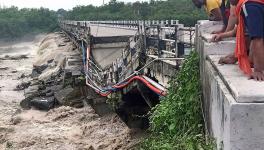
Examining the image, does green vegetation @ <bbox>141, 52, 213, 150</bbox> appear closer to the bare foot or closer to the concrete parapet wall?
the concrete parapet wall

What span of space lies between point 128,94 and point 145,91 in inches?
82.4

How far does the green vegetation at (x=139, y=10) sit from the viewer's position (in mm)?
40713

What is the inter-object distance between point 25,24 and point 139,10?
46192 millimetres

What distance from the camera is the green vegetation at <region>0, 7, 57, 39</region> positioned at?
93375 millimetres

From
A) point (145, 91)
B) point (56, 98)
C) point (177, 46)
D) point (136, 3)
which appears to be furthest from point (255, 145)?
point (136, 3)

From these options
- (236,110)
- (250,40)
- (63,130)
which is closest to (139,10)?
(63,130)

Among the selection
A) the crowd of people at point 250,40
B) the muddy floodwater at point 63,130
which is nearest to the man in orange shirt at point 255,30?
the crowd of people at point 250,40

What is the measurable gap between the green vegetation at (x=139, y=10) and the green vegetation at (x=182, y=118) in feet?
63.2

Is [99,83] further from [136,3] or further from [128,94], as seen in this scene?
[136,3]

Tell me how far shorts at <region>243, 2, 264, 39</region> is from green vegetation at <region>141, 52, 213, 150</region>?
1.38m

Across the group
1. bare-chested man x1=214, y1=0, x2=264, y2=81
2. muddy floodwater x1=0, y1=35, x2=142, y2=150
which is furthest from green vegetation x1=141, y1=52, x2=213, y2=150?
muddy floodwater x1=0, y1=35, x2=142, y2=150

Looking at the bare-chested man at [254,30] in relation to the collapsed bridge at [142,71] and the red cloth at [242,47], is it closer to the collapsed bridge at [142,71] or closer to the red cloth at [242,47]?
the red cloth at [242,47]

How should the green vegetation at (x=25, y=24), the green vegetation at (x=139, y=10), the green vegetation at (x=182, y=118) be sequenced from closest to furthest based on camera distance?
the green vegetation at (x=182, y=118) < the green vegetation at (x=139, y=10) < the green vegetation at (x=25, y=24)

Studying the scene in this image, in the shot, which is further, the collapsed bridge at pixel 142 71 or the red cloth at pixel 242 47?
the collapsed bridge at pixel 142 71
